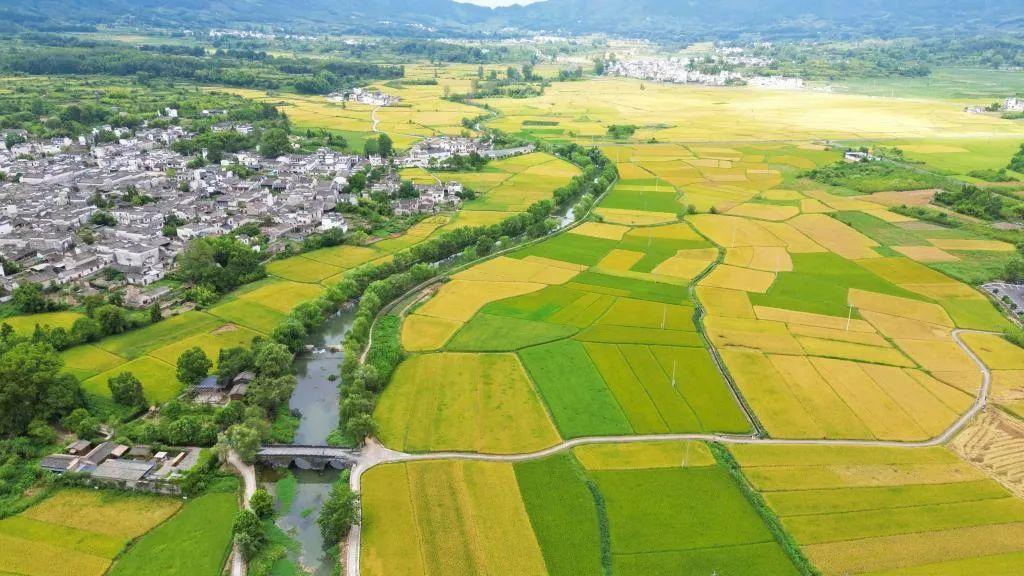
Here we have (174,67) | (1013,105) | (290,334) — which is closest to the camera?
(290,334)

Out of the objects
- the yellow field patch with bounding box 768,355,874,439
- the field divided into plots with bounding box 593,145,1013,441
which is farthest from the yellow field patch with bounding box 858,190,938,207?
the yellow field patch with bounding box 768,355,874,439

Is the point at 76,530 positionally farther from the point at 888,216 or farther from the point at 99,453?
the point at 888,216

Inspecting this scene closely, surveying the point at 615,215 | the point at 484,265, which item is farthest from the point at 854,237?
the point at 484,265

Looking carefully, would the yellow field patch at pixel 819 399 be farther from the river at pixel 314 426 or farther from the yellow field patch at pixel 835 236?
the river at pixel 314 426

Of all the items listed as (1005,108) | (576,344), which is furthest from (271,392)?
(1005,108)

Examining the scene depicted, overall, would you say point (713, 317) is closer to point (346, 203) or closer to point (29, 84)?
point (346, 203)

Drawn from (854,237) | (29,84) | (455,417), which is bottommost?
(455,417)
